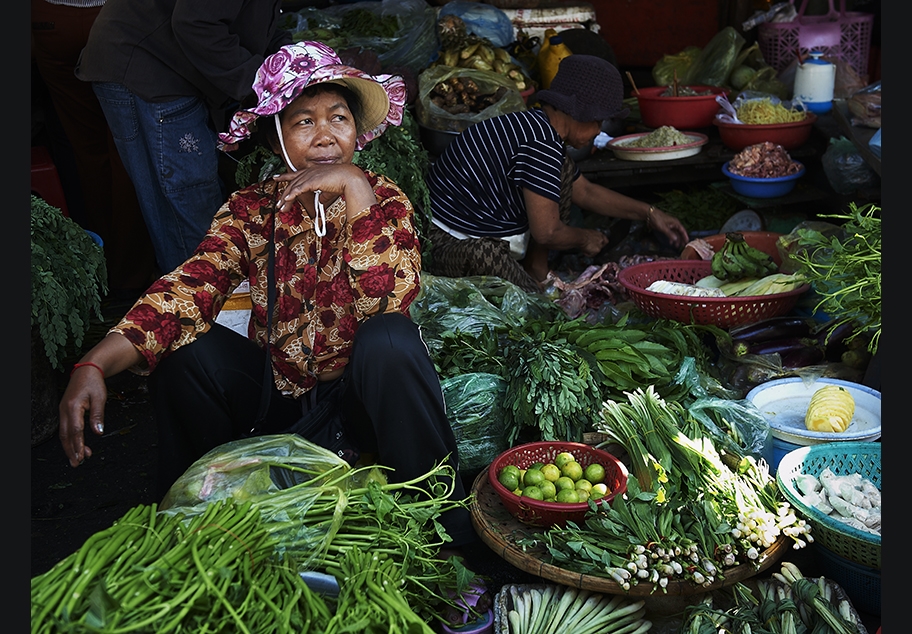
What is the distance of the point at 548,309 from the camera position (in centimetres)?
384

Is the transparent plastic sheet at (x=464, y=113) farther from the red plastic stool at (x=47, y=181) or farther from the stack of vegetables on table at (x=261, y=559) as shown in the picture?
the stack of vegetables on table at (x=261, y=559)

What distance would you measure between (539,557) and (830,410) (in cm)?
115

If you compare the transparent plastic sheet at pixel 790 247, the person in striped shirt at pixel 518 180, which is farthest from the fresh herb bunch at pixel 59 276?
the transparent plastic sheet at pixel 790 247

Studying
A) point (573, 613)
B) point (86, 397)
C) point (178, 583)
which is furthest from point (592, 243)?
point (178, 583)

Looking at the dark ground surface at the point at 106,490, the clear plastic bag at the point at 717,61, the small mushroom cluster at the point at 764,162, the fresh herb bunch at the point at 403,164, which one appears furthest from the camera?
the clear plastic bag at the point at 717,61

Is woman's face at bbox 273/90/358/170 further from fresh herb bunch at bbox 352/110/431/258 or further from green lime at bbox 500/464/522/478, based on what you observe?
fresh herb bunch at bbox 352/110/431/258

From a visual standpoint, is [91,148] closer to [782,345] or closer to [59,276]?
[59,276]

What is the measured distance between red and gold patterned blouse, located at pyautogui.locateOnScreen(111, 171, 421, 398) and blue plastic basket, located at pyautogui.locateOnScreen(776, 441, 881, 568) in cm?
120

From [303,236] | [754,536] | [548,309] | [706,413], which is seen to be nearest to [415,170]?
[548,309]

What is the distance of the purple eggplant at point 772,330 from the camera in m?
3.32

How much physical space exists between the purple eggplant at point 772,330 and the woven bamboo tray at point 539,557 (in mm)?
1185

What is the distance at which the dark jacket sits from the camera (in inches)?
131

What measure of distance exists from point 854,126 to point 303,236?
2.94 metres

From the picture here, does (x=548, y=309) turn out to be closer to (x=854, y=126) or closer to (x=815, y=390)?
(x=815, y=390)
